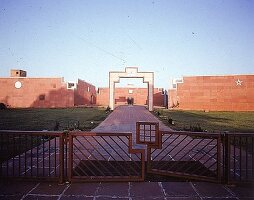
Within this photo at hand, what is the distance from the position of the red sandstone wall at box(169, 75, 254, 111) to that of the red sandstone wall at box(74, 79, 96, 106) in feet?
57.1

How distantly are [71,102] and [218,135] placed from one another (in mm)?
35647

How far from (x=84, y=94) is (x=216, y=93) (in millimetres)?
25150

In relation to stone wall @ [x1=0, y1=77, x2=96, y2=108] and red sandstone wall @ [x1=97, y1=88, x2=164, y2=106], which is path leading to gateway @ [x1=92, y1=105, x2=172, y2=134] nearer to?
stone wall @ [x1=0, y1=77, x2=96, y2=108]

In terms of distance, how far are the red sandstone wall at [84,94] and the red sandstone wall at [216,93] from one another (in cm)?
1741

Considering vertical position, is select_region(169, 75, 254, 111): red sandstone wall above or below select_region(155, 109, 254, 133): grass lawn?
above

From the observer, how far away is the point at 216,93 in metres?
33.2

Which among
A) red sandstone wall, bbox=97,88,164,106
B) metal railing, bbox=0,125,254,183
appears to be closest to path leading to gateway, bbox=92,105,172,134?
metal railing, bbox=0,125,254,183

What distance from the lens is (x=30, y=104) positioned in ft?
125

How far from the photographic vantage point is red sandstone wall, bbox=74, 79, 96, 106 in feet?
138

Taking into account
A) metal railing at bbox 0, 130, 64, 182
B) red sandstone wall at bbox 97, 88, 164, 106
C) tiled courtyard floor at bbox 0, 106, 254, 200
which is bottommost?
tiled courtyard floor at bbox 0, 106, 254, 200

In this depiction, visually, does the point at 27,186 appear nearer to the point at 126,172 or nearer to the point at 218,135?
the point at 126,172

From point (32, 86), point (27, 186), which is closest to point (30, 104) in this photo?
point (32, 86)

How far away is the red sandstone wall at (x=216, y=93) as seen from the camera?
32312 millimetres

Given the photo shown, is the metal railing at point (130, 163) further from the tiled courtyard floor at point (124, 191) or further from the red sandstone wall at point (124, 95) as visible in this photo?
the red sandstone wall at point (124, 95)
